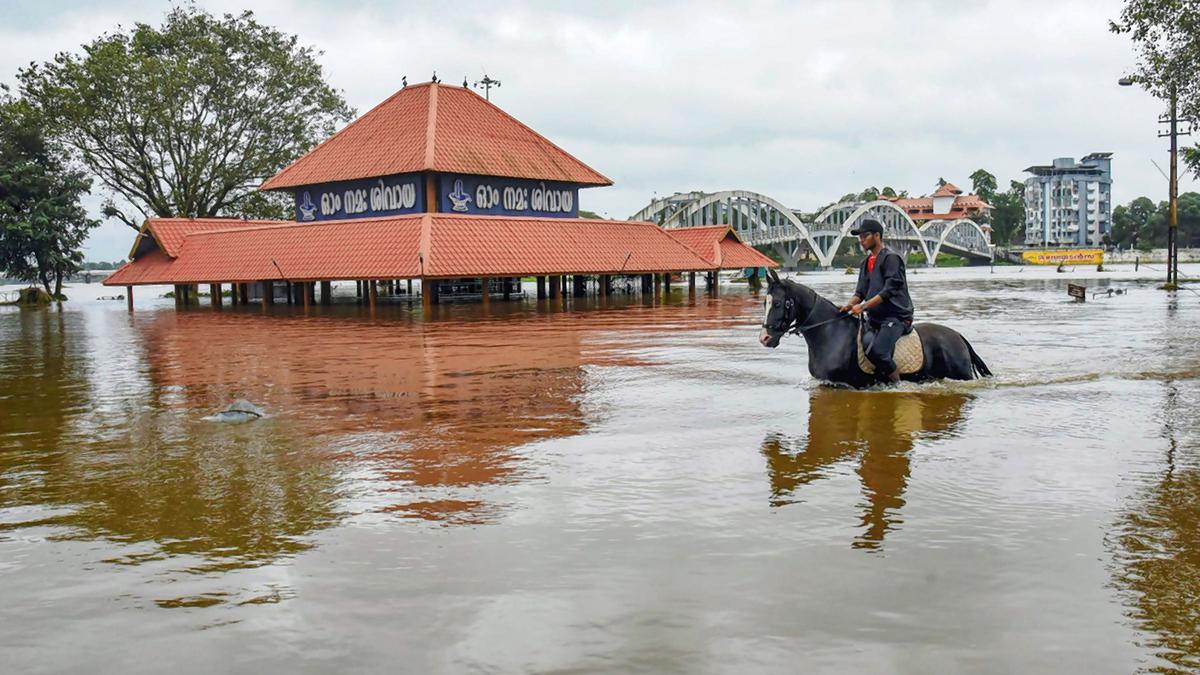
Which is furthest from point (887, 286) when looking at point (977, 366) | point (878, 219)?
point (878, 219)

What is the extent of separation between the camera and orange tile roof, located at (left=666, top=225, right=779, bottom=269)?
48.5m

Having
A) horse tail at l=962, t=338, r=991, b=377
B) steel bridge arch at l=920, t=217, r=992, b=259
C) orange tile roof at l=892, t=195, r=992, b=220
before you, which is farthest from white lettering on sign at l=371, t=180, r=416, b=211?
orange tile roof at l=892, t=195, r=992, b=220

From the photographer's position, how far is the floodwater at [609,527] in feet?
15.0

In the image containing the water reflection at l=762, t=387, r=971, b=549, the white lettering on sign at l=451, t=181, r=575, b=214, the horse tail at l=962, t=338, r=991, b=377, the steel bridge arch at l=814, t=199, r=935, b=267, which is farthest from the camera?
the steel bridge arch at l=814, t=199, r=935, b=267

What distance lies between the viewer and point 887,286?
1118cm

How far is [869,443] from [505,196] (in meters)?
33.0

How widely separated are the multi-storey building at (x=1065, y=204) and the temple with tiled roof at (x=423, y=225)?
403ft

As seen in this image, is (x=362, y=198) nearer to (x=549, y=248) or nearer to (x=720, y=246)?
(x=549, y=248)

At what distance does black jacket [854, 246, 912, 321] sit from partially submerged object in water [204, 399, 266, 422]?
6.87 meters

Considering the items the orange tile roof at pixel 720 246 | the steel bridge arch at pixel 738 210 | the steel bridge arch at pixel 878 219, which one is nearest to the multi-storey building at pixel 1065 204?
the steel bridge arch at pixel 878 219

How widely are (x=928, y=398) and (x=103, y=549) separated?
28.8 feet

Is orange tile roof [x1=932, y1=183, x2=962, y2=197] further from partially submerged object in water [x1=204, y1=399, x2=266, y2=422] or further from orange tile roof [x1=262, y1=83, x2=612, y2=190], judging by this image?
partially submerged object in water [x1=204, y1=399, x2=266, y2=422]

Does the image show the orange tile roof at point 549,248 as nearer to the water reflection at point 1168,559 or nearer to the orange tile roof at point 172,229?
the orange tile roof at point 172,229

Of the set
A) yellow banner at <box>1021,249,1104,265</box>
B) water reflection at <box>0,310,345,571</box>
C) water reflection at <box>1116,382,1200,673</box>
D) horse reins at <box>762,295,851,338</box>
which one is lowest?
water reflection at <box>1116,382,1200,673</box>
